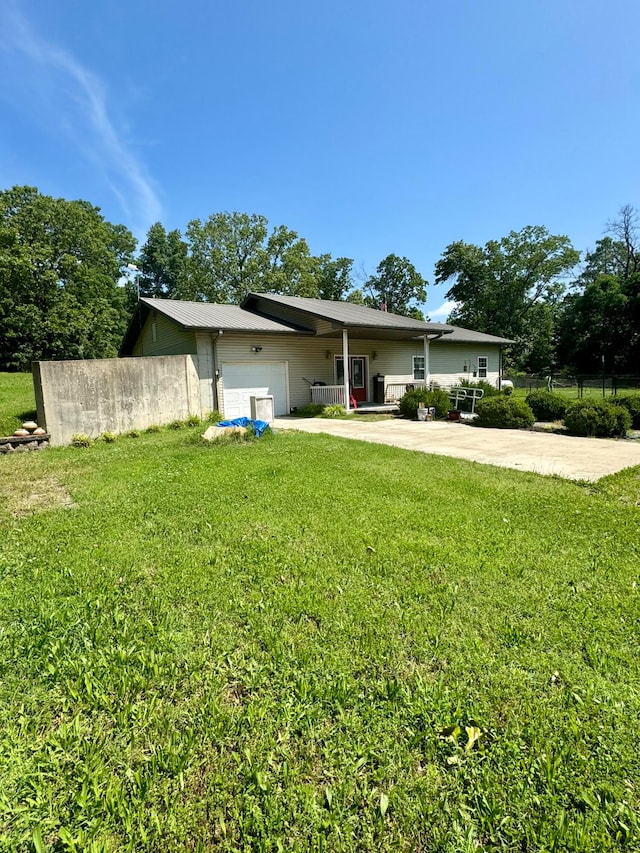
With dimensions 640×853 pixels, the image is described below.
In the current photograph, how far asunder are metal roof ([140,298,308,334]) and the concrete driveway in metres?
3.78

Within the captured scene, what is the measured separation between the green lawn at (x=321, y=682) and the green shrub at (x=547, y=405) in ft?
28.5

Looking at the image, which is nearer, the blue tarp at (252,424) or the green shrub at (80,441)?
the green shrub at (80,441)

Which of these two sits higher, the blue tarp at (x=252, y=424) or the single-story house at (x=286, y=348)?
the single-story house at (x=286, y=348)

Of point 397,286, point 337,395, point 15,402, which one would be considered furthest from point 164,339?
point 397,286

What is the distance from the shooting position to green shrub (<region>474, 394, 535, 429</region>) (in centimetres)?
1095

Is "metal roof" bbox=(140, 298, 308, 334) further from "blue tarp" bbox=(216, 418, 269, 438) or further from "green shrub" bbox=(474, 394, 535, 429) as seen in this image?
"green shrub" bbox=(474, 394, 535, 429)

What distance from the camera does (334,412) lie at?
14.5 meters

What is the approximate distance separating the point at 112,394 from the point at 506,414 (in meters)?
10.2

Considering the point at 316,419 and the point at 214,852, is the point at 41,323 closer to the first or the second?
the point at 316,419

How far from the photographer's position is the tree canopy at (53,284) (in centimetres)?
2662

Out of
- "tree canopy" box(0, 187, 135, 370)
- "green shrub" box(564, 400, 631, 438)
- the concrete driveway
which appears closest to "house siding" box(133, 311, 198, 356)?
the concrete driveway

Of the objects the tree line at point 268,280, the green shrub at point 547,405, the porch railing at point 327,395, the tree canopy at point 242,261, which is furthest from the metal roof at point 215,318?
the tree canopy at point 242,261

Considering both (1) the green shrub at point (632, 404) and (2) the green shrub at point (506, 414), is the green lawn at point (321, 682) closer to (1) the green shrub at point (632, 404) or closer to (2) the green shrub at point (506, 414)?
(2) the green shrub at point (506, 414)

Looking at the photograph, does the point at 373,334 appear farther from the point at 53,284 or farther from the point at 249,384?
the point at 53,284
